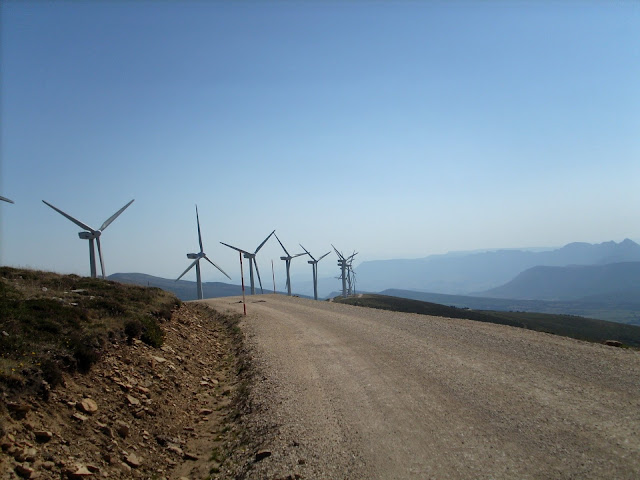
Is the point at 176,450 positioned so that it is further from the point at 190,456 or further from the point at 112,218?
the point at 112,218

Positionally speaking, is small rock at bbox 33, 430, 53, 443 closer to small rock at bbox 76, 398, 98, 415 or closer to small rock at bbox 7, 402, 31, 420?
small rock at bbox 7, 402, 31, 420

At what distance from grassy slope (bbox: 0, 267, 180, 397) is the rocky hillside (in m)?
0.04

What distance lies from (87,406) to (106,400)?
0.88m

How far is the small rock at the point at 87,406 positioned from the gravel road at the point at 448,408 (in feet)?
12.4

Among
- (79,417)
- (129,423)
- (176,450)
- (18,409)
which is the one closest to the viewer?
(18,409)

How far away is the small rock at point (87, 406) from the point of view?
9.98m

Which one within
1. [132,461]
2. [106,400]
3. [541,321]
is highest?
[106,400]

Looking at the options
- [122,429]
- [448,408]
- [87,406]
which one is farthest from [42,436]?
[448,408]

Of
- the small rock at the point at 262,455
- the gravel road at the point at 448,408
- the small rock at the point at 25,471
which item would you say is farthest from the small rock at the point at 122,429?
the small rock at the point at 262,455

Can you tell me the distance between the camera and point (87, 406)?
10.1m

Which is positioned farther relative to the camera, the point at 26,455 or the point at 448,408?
the point at 448,408

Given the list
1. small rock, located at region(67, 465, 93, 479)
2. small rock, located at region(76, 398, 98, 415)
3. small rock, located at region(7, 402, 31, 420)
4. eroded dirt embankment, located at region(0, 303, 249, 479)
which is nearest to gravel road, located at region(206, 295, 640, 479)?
eroded dirt embankment, located at region(0, 303, 249, 479)

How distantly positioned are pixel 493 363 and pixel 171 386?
10479mm

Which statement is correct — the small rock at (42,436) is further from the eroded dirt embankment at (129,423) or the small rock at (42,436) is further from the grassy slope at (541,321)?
the grassy slope at (541,321)
